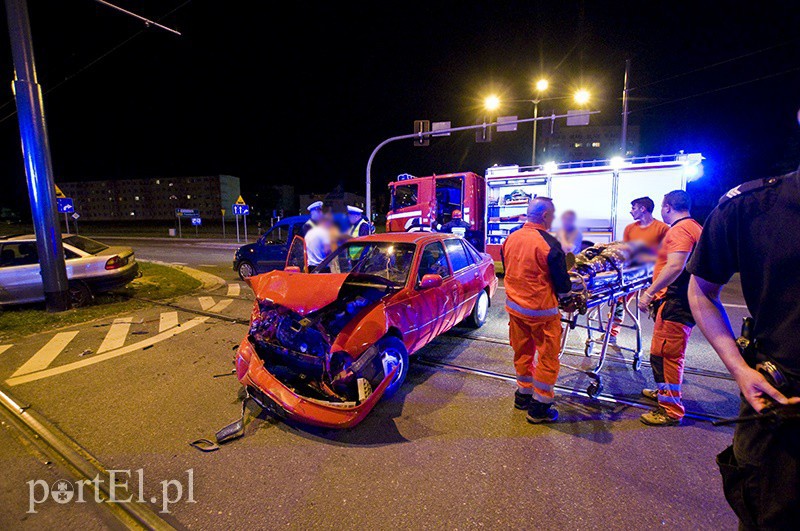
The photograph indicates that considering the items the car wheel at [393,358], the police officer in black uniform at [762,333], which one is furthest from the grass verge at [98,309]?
the police officer in black uniform at [762,333]

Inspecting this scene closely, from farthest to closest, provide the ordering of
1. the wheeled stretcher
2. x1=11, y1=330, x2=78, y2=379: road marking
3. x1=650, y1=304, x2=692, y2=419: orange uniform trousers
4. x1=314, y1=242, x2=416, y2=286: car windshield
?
x1=314, y1=242, x2=416, y2=286: car windshield, x1=11, y1=330, x2=78, y2=379: road marking, the wheeled stretcher, x1=650, y1=304, x2=692, y2=419: orange uniform trousers

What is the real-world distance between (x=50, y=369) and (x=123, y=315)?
2555 mm

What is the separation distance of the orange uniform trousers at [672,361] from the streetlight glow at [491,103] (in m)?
11.6

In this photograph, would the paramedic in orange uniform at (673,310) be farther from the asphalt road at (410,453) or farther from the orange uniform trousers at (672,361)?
the asphalt road at (410,453)

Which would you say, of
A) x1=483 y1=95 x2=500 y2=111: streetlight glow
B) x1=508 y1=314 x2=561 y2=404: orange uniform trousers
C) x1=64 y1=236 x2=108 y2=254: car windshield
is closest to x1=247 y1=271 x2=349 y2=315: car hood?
x1=508 y1=314 x2=561 y2=404: orange uniform trousers

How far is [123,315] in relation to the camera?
6.85 metres

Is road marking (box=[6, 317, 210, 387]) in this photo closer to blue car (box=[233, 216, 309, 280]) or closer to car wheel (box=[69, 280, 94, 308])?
car wheel (box=[69, 280, 94, 308])

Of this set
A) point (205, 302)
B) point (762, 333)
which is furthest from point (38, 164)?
point (762, 333)

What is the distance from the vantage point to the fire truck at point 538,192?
28.2 feet

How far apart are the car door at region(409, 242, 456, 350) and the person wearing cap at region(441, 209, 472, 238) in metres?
5.50

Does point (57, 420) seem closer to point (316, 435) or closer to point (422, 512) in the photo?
point (316, 435)

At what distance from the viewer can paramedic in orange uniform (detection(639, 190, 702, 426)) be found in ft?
10.3

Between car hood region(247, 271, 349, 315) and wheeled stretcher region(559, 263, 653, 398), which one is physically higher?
car hood region(247, 271, 349, 315)

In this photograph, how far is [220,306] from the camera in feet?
24.7
